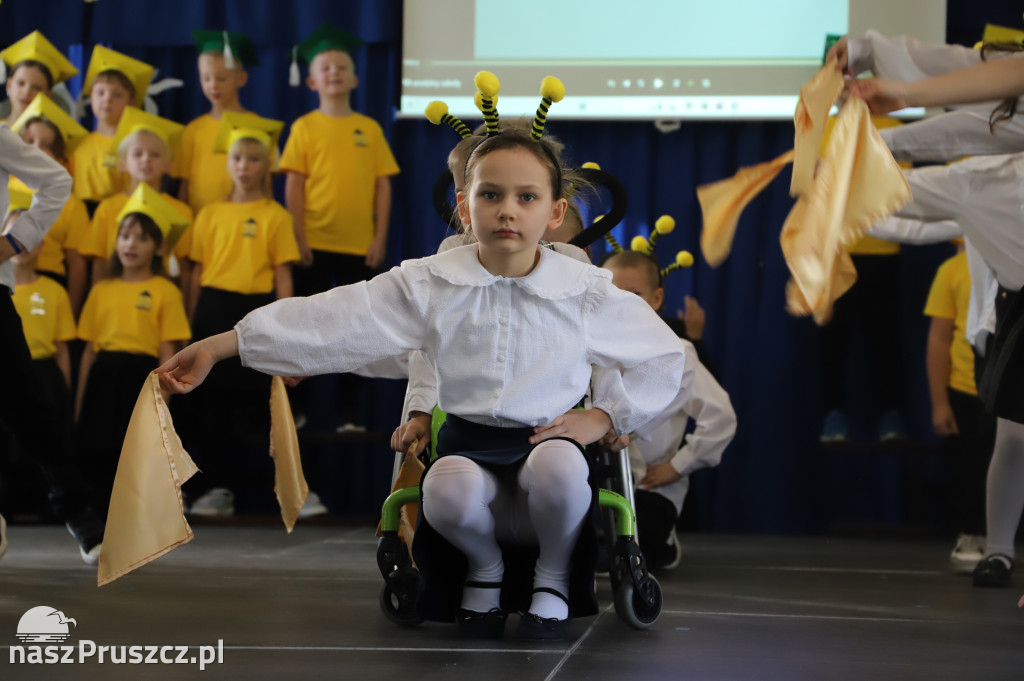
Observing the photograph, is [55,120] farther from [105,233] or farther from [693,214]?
[693,214]

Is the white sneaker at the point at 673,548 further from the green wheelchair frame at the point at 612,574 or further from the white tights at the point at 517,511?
the white tights at the point at 517,511

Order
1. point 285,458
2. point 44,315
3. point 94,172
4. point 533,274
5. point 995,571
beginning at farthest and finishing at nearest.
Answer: point 94,172 < point 44,315 < point 995,571 < point 285,458 < point 533,274

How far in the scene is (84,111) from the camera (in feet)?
16.8

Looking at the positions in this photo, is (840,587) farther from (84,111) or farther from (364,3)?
(84,111)

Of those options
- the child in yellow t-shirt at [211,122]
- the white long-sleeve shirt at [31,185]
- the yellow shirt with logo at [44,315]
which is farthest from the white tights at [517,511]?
the child in yellow t-shirt at [211,122]

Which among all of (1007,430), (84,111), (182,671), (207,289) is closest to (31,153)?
(207,289)

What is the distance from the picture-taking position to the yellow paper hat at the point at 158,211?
14.4ft

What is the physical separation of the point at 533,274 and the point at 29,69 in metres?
3.62

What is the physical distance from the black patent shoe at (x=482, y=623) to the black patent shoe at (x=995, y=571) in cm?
146

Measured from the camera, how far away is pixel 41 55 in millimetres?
4738

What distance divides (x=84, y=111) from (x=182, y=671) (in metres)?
4.13

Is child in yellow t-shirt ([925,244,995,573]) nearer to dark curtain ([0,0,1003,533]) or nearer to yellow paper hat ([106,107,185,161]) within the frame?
dark curtain ([0,0,1003,533])

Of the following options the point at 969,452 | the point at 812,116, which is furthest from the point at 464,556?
the point at 969,452

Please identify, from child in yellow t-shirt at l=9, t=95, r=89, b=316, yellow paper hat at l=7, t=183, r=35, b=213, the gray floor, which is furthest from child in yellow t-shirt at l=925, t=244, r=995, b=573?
child in yellow t-shirt at l=9, t=95, r=89, b=316
